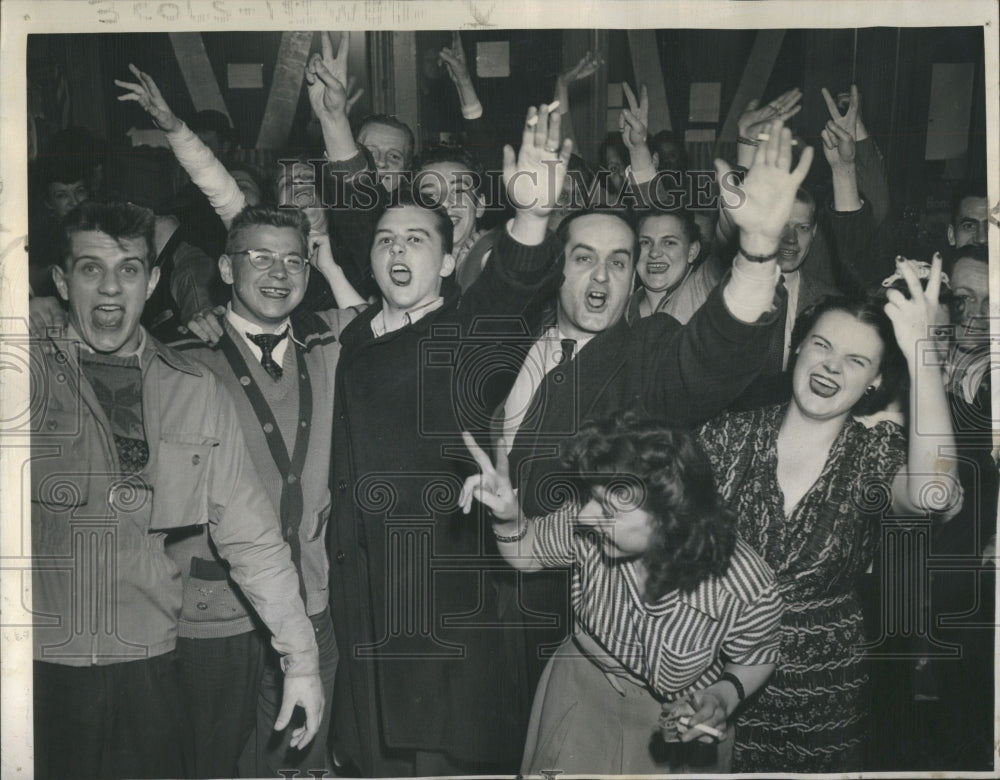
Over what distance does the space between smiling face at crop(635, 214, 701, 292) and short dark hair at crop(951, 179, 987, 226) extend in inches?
33.7

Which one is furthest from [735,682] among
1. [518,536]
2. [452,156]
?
[452,156]

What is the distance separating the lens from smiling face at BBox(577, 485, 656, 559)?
10.4 ft

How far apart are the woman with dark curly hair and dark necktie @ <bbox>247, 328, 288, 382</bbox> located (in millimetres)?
670

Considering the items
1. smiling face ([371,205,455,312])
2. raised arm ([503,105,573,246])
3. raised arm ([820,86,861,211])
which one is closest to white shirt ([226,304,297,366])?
smiling face ([371,205,455,312])

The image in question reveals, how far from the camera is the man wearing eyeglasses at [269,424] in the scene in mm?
3148

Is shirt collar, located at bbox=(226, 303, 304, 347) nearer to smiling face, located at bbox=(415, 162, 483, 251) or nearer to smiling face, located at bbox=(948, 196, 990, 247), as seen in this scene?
smiling face, located at bbox=(415, 162, 483, 251)

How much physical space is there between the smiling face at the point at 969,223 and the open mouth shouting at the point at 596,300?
3.77 feet

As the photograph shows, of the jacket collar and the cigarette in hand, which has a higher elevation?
the jacket collar

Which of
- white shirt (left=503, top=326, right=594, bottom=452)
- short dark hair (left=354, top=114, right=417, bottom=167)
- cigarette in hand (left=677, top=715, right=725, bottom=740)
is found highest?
short dark hair (left=354, top=114, right=417, bottom=167)

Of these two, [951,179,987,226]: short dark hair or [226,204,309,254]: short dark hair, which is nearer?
[226,204,309,254]: short dark hair

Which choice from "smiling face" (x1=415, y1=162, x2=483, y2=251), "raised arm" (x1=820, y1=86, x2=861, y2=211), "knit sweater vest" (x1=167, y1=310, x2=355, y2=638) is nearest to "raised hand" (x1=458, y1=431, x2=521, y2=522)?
"knit sweater vest" (x1=167, y1=310, x2=355, y2=638)

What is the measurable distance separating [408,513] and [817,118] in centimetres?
182

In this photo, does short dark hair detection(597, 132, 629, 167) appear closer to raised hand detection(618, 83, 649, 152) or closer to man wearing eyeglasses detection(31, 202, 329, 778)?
raised hand detection(618, 83, 649, 152)

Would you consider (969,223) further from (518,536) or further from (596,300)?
(518,536)
